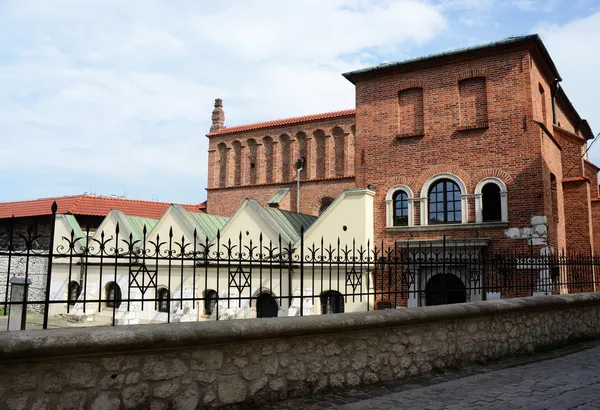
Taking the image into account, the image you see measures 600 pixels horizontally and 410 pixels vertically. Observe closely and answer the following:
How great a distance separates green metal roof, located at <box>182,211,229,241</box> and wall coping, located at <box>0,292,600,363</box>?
16572 mm

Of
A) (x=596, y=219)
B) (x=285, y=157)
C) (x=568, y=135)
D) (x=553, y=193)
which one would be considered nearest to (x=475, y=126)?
(x=553, y=193)

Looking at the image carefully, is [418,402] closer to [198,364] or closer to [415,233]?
[198,364]

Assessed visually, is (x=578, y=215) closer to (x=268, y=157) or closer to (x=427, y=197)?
(x=427, y=197)

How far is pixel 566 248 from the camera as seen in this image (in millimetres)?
19141

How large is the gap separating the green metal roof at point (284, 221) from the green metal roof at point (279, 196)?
8055mm

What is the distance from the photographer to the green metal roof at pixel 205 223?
76.2 ft

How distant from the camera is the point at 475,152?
17.4m

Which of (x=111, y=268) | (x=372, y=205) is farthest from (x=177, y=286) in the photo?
(x=372, y=205)

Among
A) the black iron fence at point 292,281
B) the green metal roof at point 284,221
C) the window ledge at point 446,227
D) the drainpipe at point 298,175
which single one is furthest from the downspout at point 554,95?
the drainpipe at point 298,175

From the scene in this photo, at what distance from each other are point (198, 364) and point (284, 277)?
14.0 m

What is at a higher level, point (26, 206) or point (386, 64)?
point (386, 64)

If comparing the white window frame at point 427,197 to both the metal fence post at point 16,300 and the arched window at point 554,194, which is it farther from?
the metal fence post at point 16,300

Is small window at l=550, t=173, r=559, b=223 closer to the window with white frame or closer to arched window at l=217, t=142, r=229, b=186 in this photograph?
the window with white frame

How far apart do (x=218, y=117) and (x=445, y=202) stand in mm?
22901
